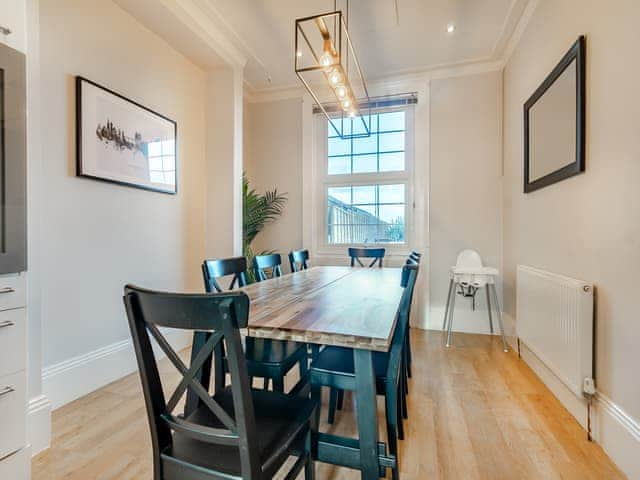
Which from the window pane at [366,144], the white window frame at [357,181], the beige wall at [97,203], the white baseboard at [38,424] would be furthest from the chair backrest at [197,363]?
the window pane at [366,144]

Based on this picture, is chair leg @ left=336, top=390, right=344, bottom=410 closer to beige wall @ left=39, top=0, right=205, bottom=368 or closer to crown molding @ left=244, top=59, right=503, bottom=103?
beige wall @ left=39, top=0, right=205, bottom=368

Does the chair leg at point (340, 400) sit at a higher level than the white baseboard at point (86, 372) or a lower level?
lower

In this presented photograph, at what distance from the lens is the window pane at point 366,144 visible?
12.1 feet

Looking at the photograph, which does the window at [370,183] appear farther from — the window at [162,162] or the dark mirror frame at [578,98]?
the window at [162,162]

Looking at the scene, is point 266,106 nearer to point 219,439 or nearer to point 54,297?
point 54,297

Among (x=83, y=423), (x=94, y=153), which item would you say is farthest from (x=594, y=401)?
(x=94, y=153)

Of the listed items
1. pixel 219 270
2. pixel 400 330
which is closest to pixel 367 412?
pixel 400 330

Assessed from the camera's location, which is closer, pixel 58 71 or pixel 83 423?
pixel 83 423

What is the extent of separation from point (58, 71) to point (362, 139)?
8.99 feet

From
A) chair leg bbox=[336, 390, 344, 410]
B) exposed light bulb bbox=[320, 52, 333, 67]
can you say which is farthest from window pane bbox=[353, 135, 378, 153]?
chair leg bbox=[336, 390, 344, 410]

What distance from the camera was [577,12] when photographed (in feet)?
5.88

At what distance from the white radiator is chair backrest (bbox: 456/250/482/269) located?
0.73 metres

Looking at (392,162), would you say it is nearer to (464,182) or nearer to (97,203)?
(464,182)

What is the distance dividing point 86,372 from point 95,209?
1.05 meters
